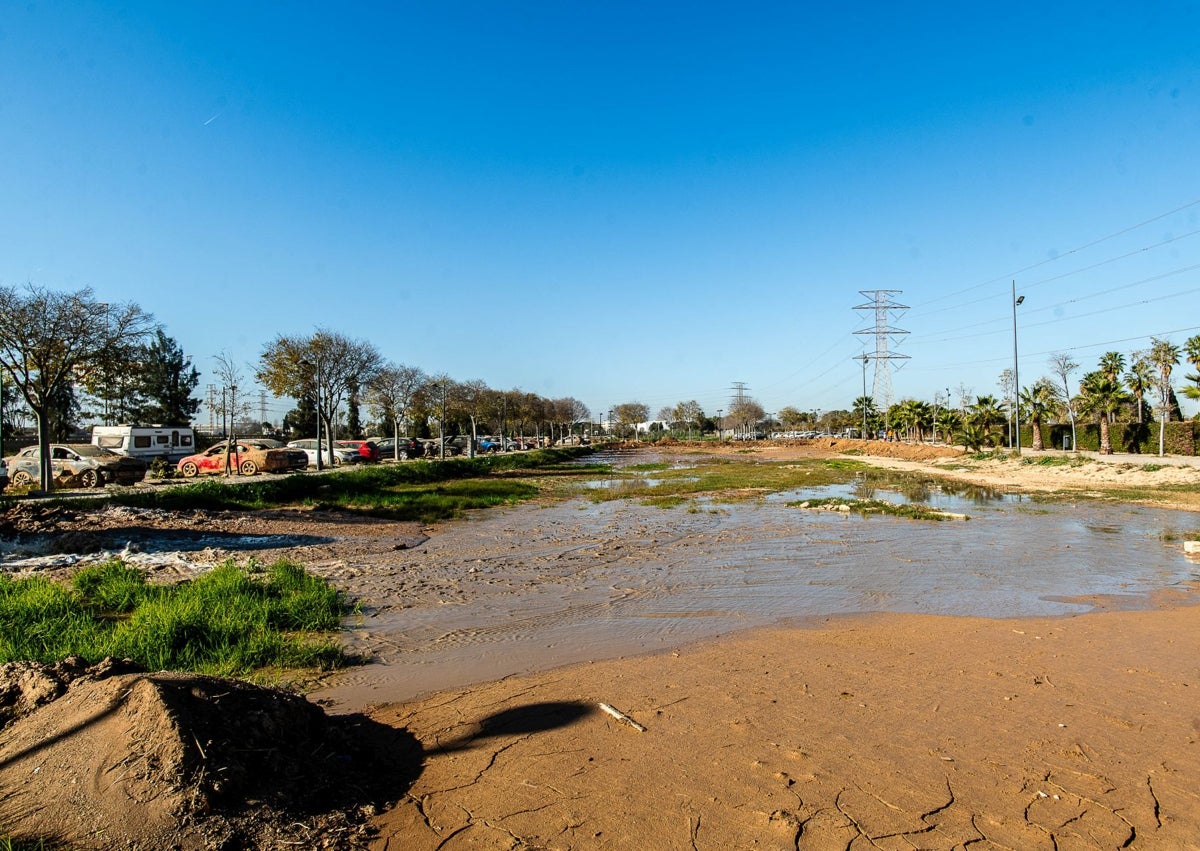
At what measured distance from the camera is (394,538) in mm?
16672

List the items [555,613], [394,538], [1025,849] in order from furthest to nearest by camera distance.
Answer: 1. [394,538]
2. [555,613]
3. [1025,849]

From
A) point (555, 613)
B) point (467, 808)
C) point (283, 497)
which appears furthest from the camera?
point (283, 497)

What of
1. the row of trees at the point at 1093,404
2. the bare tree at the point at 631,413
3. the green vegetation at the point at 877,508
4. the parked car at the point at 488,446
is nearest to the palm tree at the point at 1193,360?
the row of trees at the point at 1093,404

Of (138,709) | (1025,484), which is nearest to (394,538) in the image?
(138,709)

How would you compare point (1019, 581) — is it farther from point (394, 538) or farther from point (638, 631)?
point (394, 538)

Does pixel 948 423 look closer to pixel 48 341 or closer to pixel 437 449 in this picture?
pixel 437 449

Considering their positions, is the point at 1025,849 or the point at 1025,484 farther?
the point at 1025,484

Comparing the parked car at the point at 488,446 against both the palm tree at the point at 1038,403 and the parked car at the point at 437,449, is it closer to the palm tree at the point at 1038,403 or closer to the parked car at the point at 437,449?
the parked car at the point at 437,449

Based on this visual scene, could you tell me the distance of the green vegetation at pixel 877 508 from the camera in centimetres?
2097

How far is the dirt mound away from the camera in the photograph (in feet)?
11.8

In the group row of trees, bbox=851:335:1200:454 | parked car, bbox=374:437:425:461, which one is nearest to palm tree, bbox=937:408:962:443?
row of trees, bbox=851:335:1200:454

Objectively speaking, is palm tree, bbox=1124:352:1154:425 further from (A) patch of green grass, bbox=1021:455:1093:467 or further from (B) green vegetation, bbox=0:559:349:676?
(B) green vegetation, bbox=0:559:349:676

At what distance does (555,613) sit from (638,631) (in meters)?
1.47

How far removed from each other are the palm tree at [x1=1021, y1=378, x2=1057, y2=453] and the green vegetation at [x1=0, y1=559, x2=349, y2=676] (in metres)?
60.7
